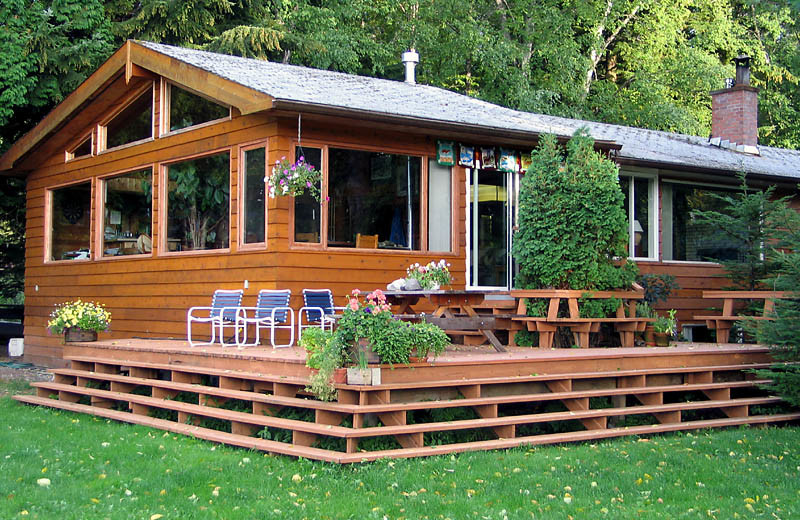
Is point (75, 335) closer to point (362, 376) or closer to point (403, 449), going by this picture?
point (362, 376)

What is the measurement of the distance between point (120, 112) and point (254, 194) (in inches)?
150

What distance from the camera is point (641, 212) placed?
1337cm

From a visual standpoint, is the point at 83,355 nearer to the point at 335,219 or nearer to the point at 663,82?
the point at 335,219

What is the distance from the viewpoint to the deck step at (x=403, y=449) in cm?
646

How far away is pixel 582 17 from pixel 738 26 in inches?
263

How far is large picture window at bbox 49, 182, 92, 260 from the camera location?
13211 millimetres

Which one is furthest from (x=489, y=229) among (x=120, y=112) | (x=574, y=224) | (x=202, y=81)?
(x=120, y=112)

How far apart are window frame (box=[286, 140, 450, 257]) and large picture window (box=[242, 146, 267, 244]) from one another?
1.15 feet

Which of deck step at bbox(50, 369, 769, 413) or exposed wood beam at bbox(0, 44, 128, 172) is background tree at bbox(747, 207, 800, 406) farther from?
exposed wood beam at bbox(0, 44, 128, 172)

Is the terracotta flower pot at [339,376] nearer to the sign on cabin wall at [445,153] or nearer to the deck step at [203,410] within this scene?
the deck step at [203,410]

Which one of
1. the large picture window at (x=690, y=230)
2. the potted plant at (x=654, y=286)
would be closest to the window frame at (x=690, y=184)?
the large picture window at (x=690, y=230)

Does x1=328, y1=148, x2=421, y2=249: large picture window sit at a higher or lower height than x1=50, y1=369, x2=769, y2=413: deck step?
higher

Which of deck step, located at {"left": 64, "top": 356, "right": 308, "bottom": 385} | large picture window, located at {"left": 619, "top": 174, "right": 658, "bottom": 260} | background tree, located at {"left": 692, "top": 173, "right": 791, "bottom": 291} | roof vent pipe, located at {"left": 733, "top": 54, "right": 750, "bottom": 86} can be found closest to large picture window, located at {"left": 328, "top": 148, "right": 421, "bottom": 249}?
deck step, located at {"left": 64, "top": 356, "right": 308, "bottom": 385}

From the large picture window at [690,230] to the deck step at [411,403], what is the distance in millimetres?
5056
